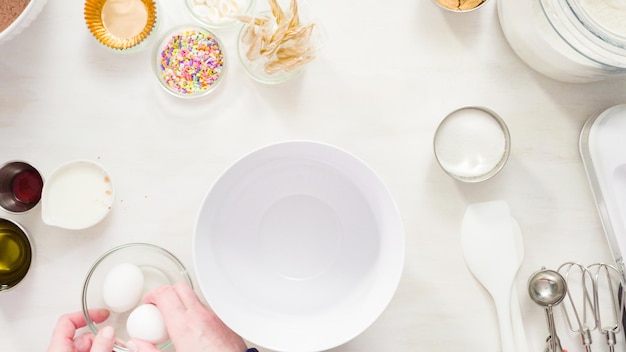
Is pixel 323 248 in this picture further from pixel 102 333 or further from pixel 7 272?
pixel 7 272

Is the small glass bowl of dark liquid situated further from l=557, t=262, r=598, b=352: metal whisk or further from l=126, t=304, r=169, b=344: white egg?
l=557, t=262, r=598, b=352: metal whisk

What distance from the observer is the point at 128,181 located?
3.02ft

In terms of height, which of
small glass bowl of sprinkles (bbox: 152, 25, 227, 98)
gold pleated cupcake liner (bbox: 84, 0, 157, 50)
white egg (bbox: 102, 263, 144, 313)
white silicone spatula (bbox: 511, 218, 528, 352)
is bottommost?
white silicone spatula (bbox: 511, 218, 528, 352)

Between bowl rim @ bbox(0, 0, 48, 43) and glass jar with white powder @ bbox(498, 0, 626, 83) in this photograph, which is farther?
bowl rim @ bbox(0, 0, 48, 43)

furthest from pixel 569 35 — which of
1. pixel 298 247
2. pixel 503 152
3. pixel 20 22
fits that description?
pixel 20 22

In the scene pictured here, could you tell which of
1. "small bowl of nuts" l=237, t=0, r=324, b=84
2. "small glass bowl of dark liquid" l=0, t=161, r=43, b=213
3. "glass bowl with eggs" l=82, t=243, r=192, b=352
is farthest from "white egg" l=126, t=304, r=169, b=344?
"small bowl of nuts" l=237, t=0, r=324, b=84

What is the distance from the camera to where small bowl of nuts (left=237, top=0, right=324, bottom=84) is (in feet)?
2.79

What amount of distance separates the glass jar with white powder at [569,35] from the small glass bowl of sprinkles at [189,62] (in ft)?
1.61

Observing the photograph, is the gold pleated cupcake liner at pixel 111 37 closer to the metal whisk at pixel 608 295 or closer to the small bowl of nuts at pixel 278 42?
the small bowl of nuts at pixel 278 42

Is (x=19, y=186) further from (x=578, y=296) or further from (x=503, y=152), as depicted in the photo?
(x=578, y=296)

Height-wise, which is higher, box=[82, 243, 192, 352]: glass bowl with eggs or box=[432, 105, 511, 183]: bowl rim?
box=[432, 105, 511, 183]: bowl rim

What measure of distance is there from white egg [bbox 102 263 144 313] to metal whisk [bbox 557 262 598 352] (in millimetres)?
706

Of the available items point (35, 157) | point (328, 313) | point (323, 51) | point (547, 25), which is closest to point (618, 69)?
point (547, 25)

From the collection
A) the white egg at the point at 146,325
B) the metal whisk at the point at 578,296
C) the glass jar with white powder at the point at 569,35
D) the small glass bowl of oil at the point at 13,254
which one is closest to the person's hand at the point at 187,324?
the white egg at the point at 146,325
